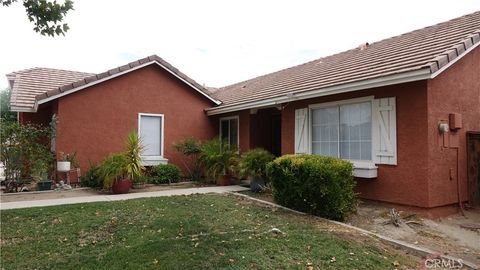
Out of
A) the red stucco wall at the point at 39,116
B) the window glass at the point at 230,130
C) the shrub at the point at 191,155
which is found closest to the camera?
the shrub at the point at 191,155

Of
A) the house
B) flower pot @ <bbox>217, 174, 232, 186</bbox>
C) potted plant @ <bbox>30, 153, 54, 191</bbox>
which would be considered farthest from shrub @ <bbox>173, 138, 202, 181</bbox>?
potted plant @ <bbox>30, 153, 54, 191</bbox>

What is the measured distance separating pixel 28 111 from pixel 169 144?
5375 mm

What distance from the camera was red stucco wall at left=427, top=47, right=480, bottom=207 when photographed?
7691 mm

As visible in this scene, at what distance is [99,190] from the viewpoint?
11.2 metres

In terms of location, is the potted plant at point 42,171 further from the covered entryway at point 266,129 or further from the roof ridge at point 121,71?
the covered entryway at point 266,129

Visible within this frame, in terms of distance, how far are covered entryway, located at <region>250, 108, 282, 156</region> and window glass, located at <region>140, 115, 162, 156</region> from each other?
3.67 m

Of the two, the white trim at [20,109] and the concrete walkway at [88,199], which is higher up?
the white trim at [20,109]

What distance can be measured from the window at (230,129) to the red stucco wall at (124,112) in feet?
1.68

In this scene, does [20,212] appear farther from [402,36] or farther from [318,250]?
[402,36]

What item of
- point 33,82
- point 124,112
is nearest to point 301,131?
point 124,112

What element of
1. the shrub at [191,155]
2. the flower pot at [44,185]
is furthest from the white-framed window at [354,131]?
the flower pot at [44,185]

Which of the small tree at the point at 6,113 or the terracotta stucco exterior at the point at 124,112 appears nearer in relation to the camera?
the terracotta stucco exterior at the point at 124,112

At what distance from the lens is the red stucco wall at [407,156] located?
7648 millimetres

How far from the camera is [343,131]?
379 inches
